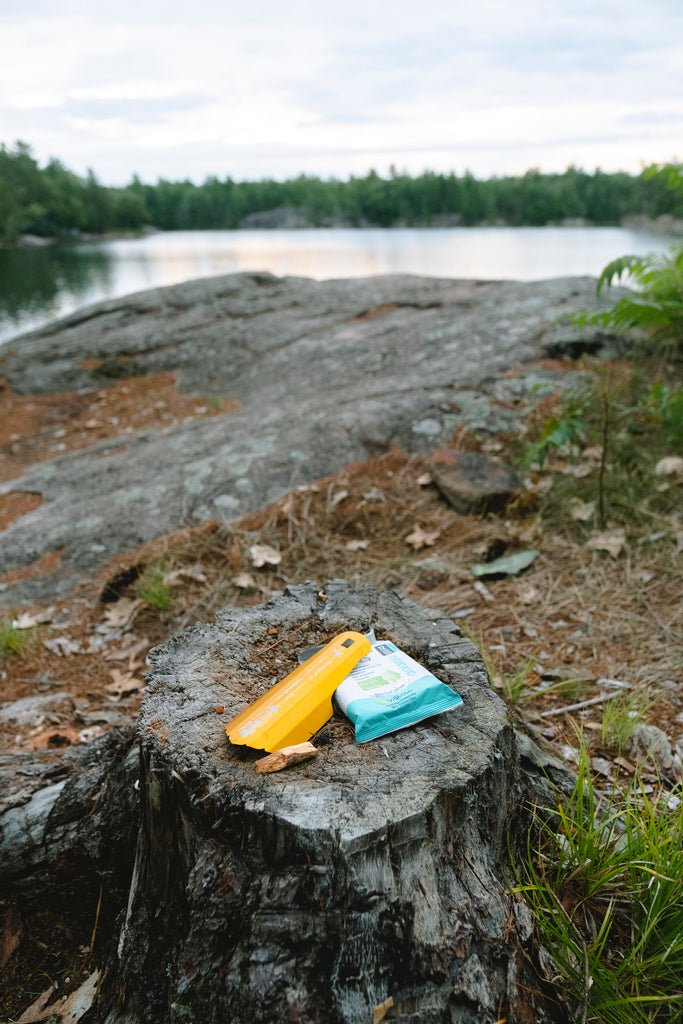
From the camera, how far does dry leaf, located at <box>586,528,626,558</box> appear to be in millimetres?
2998

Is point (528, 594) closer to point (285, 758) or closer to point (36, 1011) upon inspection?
point (285, 758)

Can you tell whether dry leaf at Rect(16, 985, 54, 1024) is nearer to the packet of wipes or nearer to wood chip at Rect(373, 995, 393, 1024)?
wood chip at Rect(373, 995, 393, 1024)

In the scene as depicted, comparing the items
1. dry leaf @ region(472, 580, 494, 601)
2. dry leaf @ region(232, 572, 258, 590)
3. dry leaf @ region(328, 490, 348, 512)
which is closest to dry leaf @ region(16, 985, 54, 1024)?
dry leaf @ region(232, 572, 258, 590)

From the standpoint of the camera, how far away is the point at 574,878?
1.45 metres

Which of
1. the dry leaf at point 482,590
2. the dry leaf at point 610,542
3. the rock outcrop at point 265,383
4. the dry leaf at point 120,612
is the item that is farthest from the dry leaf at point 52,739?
the dry leaf at point 610,542

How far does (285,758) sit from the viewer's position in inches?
50.7

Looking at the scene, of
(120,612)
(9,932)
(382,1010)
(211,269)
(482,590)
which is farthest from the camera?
(211,269)

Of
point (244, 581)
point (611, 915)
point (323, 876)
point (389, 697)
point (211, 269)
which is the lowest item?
point (244, 581)

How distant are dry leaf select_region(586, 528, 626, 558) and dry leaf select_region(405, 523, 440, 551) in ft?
2.66

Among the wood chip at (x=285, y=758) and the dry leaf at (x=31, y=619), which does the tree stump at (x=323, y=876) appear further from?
the dry leaf at (x=31, y=619)

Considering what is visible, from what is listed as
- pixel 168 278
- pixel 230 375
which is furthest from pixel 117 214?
pixel 230 375

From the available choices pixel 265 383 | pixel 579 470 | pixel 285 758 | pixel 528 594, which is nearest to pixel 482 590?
pixel 528 594

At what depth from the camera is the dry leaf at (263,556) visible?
129 inches

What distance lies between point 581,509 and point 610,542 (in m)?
0.33
